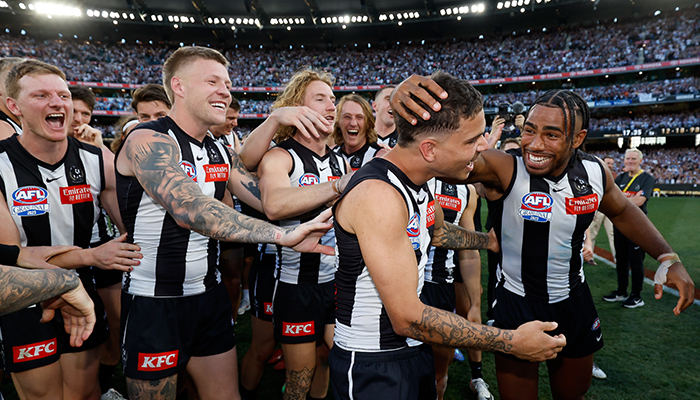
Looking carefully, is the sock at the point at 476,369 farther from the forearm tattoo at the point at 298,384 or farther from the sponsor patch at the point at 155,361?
the sponsor patch at the point at 155,361

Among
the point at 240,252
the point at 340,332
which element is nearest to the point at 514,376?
the point at 340,332

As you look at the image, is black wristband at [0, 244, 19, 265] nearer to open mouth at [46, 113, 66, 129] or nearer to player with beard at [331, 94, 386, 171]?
open mouth at [46, 113, 66, 129]

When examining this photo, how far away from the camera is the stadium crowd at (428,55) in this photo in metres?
31.6

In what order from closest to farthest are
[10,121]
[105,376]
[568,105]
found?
1. [568,105]
2. [10,121]
3. [105,376]

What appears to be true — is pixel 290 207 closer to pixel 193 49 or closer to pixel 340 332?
pixel 340 332

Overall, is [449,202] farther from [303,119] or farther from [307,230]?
[307,230]

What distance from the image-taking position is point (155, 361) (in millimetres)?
2270

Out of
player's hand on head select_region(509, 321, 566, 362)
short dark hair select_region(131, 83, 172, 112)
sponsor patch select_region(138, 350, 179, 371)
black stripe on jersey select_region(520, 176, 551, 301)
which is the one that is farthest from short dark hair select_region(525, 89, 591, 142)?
short dark hair select_region(131, 83, 172, 112)

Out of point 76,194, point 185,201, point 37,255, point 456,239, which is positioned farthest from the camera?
point 76,194

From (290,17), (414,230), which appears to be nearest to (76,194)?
(414,230)

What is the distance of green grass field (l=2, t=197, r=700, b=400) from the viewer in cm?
378

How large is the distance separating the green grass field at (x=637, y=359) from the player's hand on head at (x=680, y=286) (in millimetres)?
1677

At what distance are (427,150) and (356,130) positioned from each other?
2771 mm

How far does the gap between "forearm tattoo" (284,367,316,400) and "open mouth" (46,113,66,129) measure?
2.54 metres
